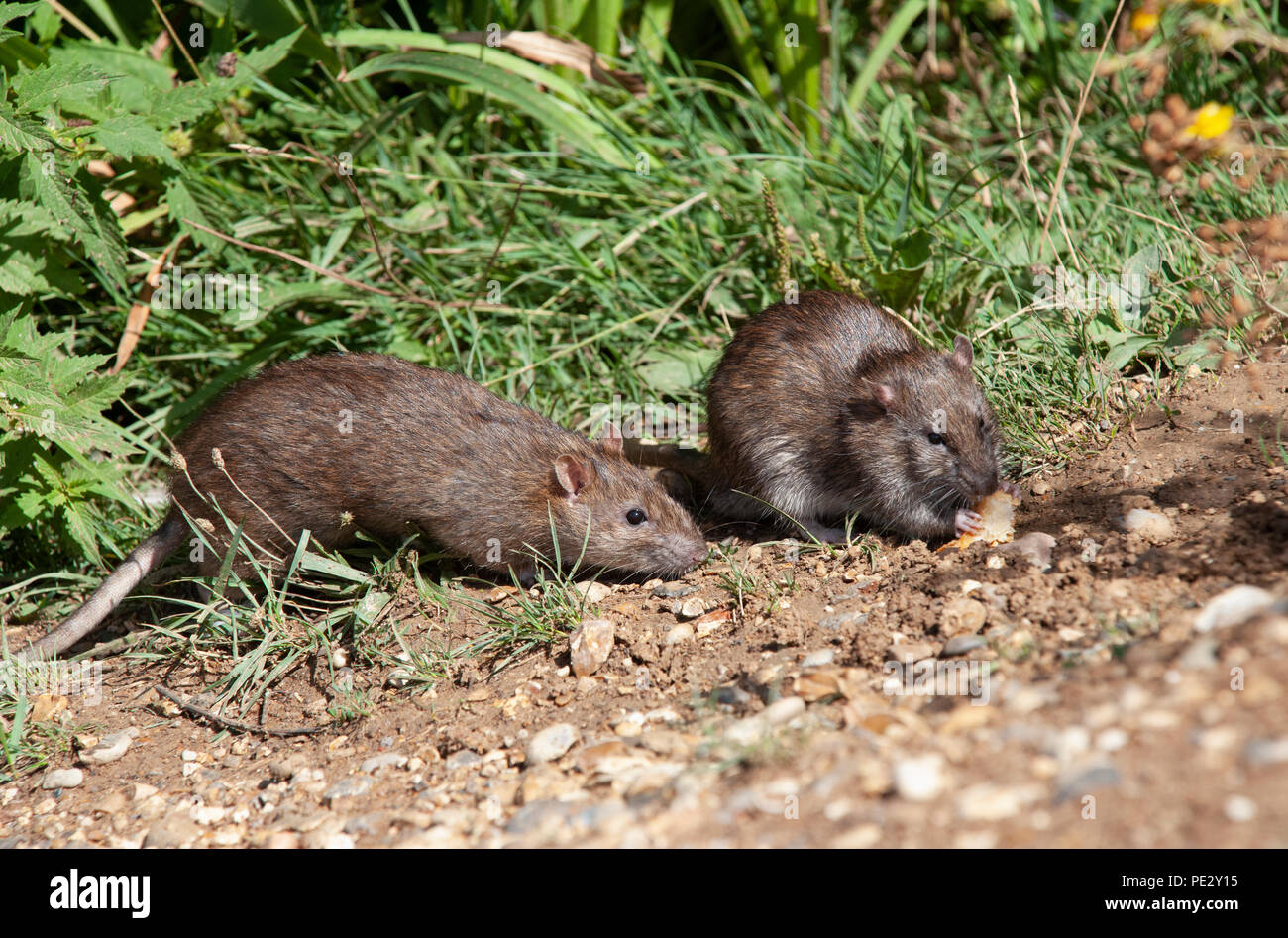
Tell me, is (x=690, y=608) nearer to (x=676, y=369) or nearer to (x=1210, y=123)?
(x=676, y=369)

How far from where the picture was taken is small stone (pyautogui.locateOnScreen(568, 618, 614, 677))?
12.5 feet

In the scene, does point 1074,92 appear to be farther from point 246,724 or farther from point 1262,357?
point 246,724

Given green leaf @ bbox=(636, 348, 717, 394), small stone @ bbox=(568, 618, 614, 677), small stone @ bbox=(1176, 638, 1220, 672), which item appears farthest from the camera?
green leaf @ bbox=(636, 348, 717, 394)

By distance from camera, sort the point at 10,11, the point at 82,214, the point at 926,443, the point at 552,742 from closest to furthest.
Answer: the point at 552,742 < the point at 10,11 < the point at 82,214 < the point at 926,443

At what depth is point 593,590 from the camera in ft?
15.0

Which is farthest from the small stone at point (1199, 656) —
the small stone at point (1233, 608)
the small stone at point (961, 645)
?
the small stone at point (961, 645)

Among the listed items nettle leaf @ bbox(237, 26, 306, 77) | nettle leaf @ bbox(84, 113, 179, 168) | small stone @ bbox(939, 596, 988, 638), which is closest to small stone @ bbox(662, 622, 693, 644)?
small stone @ bbox(939, 596, 988, 638)

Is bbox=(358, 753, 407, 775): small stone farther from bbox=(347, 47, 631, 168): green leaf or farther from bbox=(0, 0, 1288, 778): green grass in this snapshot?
bbox=(347, 47, 631, 168): green leaf

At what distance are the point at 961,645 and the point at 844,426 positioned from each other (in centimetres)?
156

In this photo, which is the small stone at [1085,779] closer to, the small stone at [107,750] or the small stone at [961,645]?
the small stone at [961,645]

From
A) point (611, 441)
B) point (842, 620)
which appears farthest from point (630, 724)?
point (611, 441)

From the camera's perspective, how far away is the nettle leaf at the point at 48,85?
406 centimetres

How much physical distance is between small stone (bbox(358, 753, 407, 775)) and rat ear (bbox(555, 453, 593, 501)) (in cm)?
148

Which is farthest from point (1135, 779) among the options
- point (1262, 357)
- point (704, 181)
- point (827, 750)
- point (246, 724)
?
point (704, 181)
